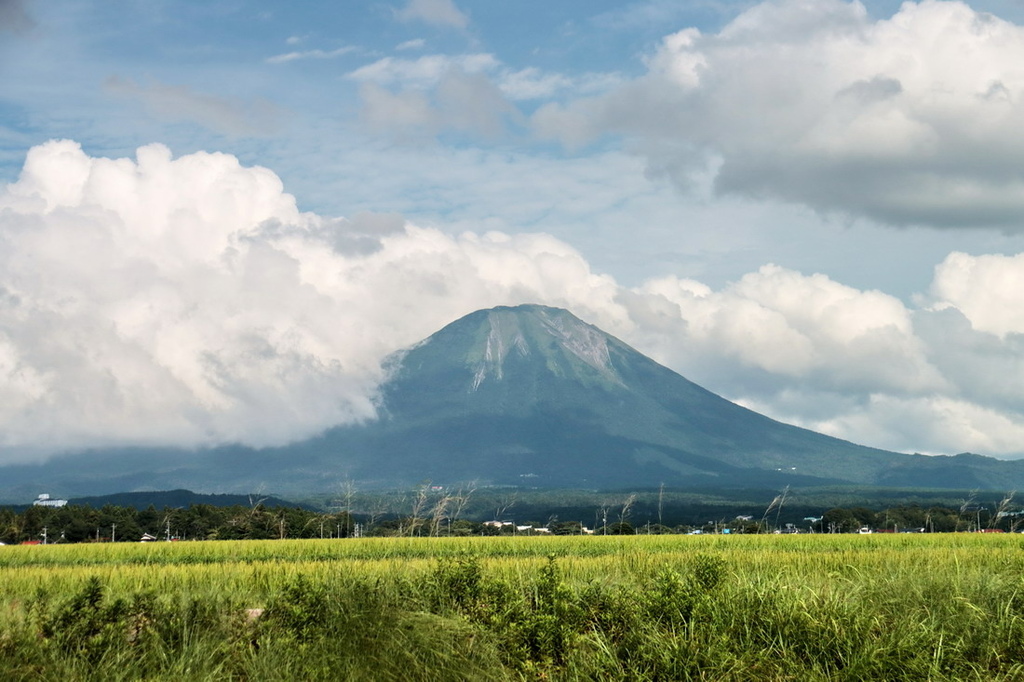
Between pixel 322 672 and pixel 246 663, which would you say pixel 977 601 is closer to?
pixel 322 672

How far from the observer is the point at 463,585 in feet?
53.9

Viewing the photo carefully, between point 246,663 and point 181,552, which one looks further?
point 181,552

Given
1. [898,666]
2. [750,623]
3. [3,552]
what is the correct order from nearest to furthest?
1. [898,666]
2. [750,623]
3. [3,552]

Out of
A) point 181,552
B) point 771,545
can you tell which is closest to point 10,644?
point 181,552

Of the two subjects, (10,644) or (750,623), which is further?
(750,623)

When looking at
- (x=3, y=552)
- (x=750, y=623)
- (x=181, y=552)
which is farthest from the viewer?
(x=3, y=552)

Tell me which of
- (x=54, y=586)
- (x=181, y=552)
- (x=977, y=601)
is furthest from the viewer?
(x=181, y=552)

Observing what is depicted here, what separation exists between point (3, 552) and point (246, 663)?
32.9 metres

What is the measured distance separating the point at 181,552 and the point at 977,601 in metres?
29.1

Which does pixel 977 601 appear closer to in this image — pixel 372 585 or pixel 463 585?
pixel 463 585

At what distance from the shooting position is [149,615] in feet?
49.1

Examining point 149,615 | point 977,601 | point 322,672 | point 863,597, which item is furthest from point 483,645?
point 977,601

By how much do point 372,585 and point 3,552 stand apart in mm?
31663

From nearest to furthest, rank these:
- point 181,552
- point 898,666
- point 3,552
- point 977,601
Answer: point 898,666 < point 977,601 < point 181,552 < point 3,552
